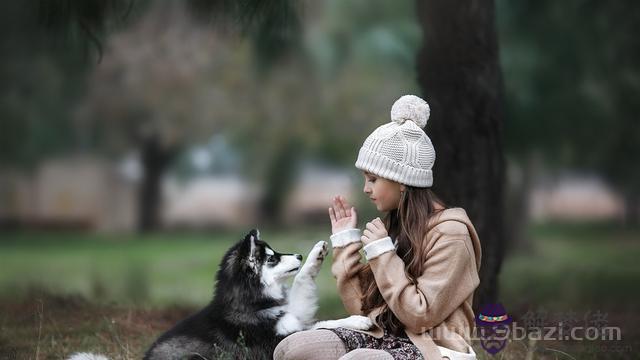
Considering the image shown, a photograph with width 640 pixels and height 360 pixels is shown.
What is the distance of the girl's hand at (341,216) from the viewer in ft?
11.3

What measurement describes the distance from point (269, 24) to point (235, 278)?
2396mm

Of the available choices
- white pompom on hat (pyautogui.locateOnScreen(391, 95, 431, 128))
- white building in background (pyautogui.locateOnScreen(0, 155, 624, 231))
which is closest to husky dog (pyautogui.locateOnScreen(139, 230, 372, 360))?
white pompom on hat (pyautogui.locateOnScreen(391, 95, 431, 128))

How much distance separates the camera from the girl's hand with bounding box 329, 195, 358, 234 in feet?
11.3

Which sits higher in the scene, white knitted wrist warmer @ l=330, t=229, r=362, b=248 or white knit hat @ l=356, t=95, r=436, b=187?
white knit hat @ l=356, t=95, r=436, b=187

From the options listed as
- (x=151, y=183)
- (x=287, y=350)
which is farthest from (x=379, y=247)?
(x=151, y=183)

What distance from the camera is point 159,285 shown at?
12.5 meters

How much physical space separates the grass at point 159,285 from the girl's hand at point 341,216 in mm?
1057

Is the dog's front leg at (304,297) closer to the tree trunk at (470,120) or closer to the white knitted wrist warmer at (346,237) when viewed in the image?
the white knitted wrist warmer at (346,237)

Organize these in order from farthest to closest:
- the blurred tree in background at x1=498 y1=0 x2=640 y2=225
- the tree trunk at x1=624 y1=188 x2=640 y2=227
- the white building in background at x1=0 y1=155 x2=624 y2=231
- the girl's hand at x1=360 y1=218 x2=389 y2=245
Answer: the tree trunk at x1=624 y1=188 x2=640 y2=227 → the white building in background at x1=0 y1=155 x2=624 y2=231 → the blurred tree in background at x1=498 y1=0 x2=640 y2=225 → the girl's hand at x1=360 y1=218 x2=389 y2=245

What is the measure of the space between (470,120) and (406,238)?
216cm

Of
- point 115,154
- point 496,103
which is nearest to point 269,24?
point 496,103

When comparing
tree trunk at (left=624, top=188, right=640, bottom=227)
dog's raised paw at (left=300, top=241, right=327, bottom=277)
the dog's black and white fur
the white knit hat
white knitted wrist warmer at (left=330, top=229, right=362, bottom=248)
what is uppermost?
the white knit hat

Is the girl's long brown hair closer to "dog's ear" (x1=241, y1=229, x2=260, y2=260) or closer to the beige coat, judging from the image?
the beige coat

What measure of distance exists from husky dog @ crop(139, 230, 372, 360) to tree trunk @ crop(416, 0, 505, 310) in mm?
1620
